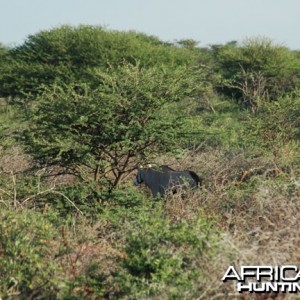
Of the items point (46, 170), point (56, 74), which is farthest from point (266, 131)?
point (56, 74)

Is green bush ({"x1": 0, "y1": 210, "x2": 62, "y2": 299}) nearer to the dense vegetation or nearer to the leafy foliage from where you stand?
the dense vegetation

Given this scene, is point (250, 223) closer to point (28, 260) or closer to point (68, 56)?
point (28, 260)

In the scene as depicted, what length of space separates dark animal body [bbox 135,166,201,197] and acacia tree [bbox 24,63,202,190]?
1.87ft

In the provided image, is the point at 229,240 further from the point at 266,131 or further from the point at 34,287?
the point at 266,131

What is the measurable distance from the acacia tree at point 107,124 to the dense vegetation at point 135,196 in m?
0.02

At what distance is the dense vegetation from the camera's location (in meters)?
4.86

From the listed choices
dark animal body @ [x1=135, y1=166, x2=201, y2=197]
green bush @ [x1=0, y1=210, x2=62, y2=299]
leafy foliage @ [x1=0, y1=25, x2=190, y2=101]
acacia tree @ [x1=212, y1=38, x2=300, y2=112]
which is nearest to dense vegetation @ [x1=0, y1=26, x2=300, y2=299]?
green bush @ [x1=0, y1=210, x2=62, y2=299]

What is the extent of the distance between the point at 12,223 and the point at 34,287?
2.37 feet

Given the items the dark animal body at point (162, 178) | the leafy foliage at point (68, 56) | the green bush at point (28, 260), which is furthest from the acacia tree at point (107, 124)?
the leafy foliage at point (68, 56)

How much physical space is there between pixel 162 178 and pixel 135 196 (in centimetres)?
139

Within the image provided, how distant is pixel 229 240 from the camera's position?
4.92 m

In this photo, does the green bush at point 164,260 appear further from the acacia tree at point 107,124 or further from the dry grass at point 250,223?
the acacia tree at point 107,124

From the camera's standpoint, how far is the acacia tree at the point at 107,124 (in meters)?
8.61

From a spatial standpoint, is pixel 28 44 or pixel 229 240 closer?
pixel 229 240
